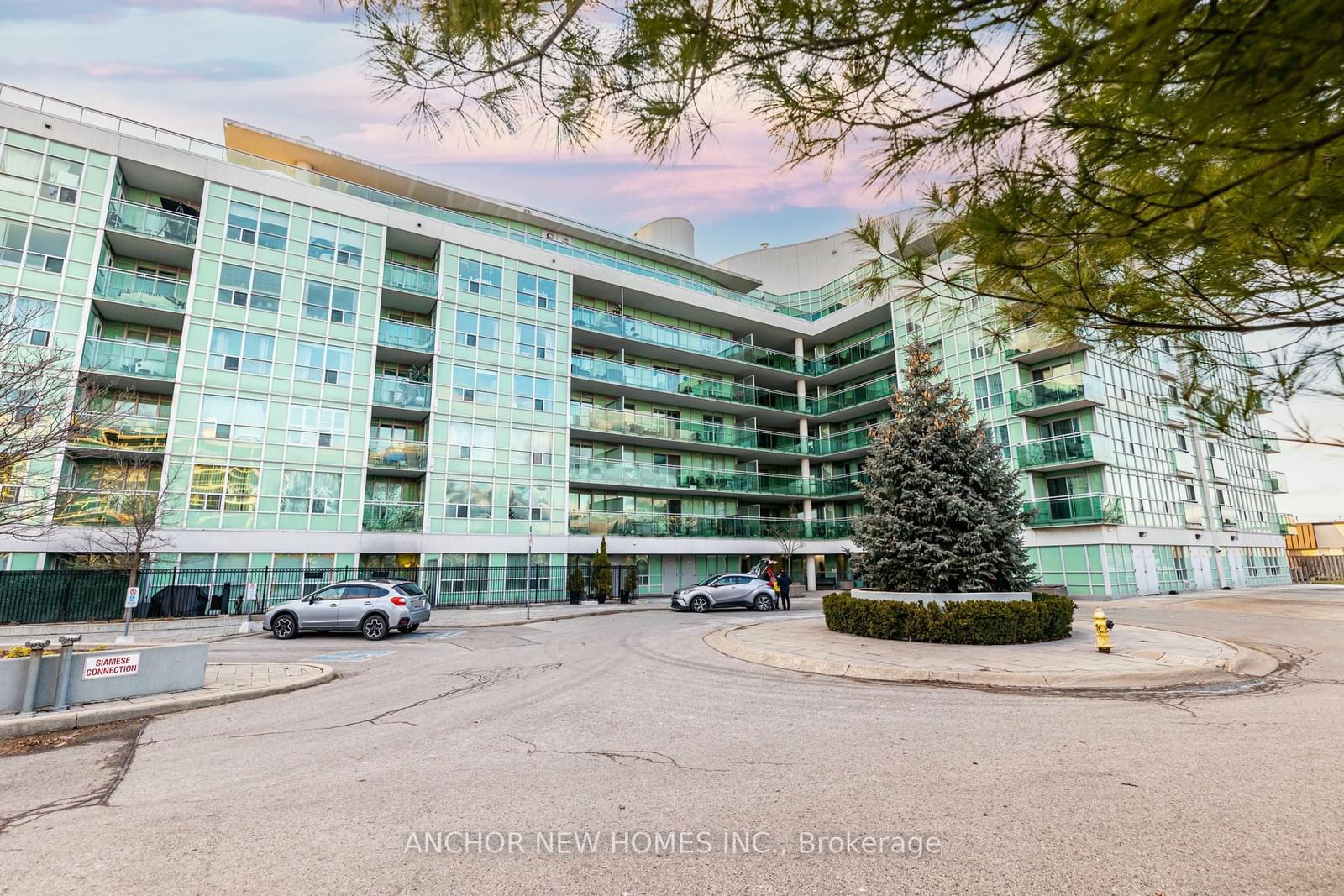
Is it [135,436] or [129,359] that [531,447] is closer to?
[135,436]

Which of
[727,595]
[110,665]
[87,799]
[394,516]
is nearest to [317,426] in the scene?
[394,516]

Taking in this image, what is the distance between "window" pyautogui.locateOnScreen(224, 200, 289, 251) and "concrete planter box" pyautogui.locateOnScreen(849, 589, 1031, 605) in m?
28.2

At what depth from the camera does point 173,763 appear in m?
5.62

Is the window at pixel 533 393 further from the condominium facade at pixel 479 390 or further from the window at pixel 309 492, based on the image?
the window at pixel 309 492

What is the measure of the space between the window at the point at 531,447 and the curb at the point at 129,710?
21.4m

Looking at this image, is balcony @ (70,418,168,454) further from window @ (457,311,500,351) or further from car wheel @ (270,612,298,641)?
window @ (457,311,500,351)

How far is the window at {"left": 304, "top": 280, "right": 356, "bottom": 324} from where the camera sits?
27.1 m

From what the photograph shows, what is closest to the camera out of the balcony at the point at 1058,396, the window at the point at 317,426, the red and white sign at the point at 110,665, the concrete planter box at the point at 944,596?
the red and white sign at the point at 110,665

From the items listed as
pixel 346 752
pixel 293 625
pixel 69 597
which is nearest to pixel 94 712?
pixel 346 752

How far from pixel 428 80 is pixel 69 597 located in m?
24.9

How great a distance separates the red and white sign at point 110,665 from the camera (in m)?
7.75

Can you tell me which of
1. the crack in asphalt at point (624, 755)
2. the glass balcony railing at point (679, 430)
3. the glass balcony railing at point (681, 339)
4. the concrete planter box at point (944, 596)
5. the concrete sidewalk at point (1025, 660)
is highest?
the glass balcony railing at point (681, 339)

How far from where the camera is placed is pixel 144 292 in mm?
23953

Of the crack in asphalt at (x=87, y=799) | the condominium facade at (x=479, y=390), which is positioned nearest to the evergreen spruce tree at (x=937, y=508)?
the condominium facade at (x=479, y=390)
